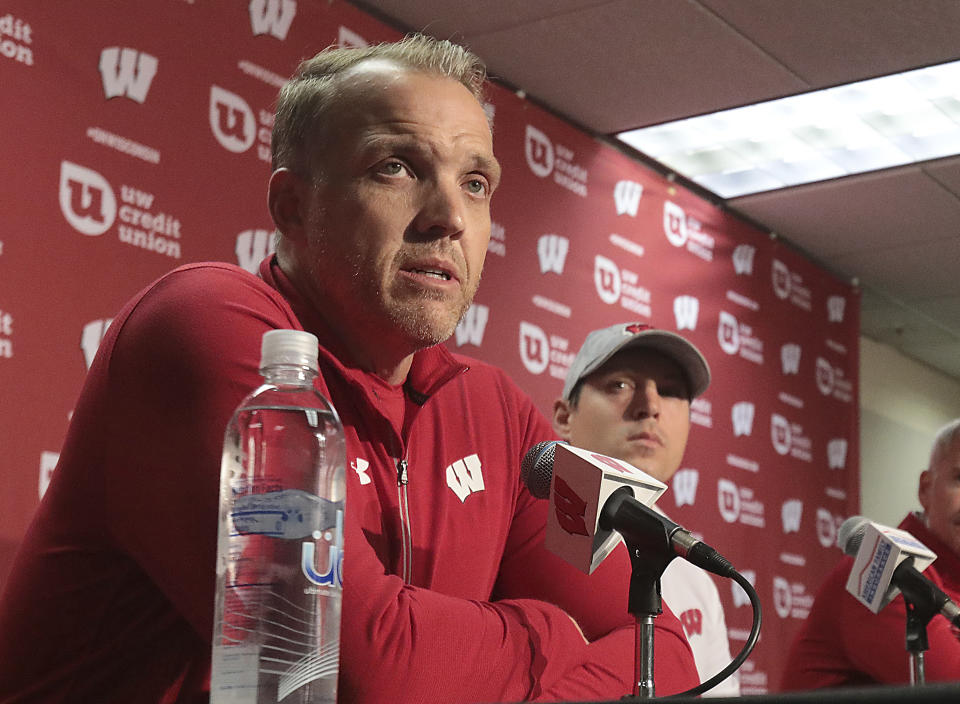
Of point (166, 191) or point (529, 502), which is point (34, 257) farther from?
point (529, 502)

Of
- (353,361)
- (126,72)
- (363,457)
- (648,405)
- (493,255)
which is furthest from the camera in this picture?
(493,255)

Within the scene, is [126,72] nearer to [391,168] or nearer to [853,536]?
[391,168]

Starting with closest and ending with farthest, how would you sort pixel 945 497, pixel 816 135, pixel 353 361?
pixel 353 361, pixel 945 497, pixel 816 135

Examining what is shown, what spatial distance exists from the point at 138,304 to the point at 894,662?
2026mm

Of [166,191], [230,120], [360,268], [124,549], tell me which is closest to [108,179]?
[166,191]

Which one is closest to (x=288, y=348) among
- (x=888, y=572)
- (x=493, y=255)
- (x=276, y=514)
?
(x=276, y=514)

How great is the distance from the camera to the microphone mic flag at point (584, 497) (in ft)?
3.43

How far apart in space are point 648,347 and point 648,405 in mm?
128

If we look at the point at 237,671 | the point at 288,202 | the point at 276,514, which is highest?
the point at 288,202

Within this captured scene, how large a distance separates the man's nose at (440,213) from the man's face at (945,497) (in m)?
2.08

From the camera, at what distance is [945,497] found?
9.86 feet

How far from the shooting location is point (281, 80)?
314cm

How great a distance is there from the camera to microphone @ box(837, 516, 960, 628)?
5.96 ft

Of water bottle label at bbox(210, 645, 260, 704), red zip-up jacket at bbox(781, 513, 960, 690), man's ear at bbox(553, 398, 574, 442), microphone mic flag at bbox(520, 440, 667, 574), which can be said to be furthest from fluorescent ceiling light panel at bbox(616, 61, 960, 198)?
water bottle label at bbox(210, 645, 260, 704)
